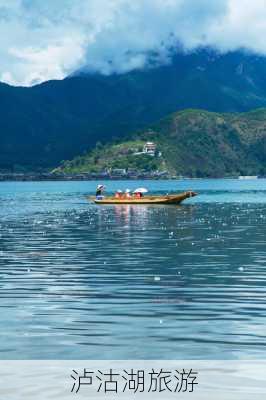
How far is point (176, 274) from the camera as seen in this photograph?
47156mm

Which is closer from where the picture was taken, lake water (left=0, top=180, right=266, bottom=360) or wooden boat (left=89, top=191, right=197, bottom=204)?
lake water (left=0, top=180, right=266, bottom=360)

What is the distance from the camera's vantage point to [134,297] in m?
38.2

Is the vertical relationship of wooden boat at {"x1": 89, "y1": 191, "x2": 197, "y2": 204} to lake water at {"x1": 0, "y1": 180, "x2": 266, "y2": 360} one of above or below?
above

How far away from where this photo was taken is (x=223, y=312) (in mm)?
33750

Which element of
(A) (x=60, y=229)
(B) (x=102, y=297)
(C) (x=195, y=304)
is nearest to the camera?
(C) (x=195, y=304)

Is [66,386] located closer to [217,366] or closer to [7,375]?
[7,375]

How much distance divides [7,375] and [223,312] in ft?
42.5

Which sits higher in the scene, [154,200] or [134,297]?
[154,200]

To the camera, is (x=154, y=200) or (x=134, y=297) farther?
(x=154, y=200)

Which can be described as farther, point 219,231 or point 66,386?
point 219,231

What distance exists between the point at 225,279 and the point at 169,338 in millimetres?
16412

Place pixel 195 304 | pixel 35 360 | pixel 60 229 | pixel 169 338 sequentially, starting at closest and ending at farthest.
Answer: pixel 35 360, pixel 169 338, pixel 195 304, pixel 60 229

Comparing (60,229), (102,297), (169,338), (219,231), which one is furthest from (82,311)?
(60,229)

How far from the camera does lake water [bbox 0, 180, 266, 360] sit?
89.9 feet
